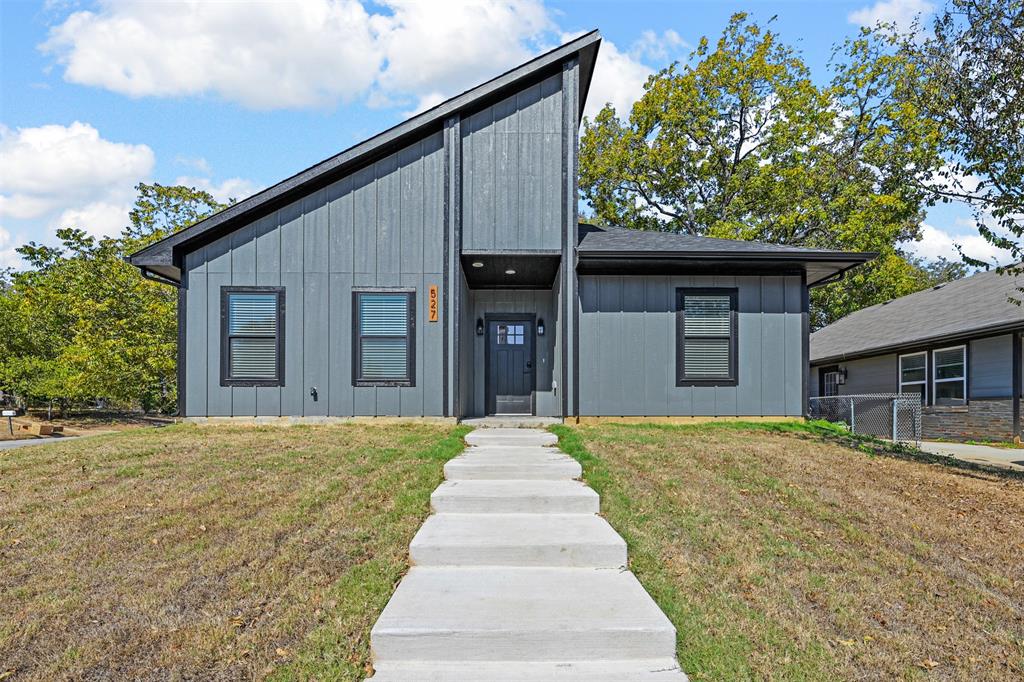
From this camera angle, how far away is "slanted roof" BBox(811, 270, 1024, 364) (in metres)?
13.2

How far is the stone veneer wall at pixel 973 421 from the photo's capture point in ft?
41.5

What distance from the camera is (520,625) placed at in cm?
294

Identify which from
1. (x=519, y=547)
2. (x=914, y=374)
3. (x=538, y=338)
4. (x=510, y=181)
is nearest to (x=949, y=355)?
(x=914, y=374)

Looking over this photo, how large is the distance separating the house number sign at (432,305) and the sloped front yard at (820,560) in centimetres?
344

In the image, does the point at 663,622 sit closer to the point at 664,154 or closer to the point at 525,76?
the point at 525,76

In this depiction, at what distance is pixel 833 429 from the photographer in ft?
30.9

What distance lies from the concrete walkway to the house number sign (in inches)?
177

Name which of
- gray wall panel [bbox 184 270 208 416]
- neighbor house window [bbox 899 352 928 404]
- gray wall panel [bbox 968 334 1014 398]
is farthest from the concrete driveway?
gray wall panel [bbox 184 270 208 416]

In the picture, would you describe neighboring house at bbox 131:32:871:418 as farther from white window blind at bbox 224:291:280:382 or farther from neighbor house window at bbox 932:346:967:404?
neighbor house window at bbox 932:346:967:404

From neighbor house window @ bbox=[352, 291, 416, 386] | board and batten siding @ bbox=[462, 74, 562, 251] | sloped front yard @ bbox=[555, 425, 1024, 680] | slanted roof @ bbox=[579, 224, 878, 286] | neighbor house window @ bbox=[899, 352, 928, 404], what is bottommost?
sloped front yard @ bbox=[555, 425, 1024, 680]

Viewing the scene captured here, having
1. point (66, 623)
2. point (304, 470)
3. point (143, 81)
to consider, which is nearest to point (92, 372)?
point (143, 81)

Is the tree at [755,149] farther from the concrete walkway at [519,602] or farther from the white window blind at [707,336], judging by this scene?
the concrete walkway at [519,602]

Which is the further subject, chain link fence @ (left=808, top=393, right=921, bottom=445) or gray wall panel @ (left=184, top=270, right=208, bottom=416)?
chain link fence @ (left=808, top=393, right=921, bottom=445)

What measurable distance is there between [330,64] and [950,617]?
423 inches
